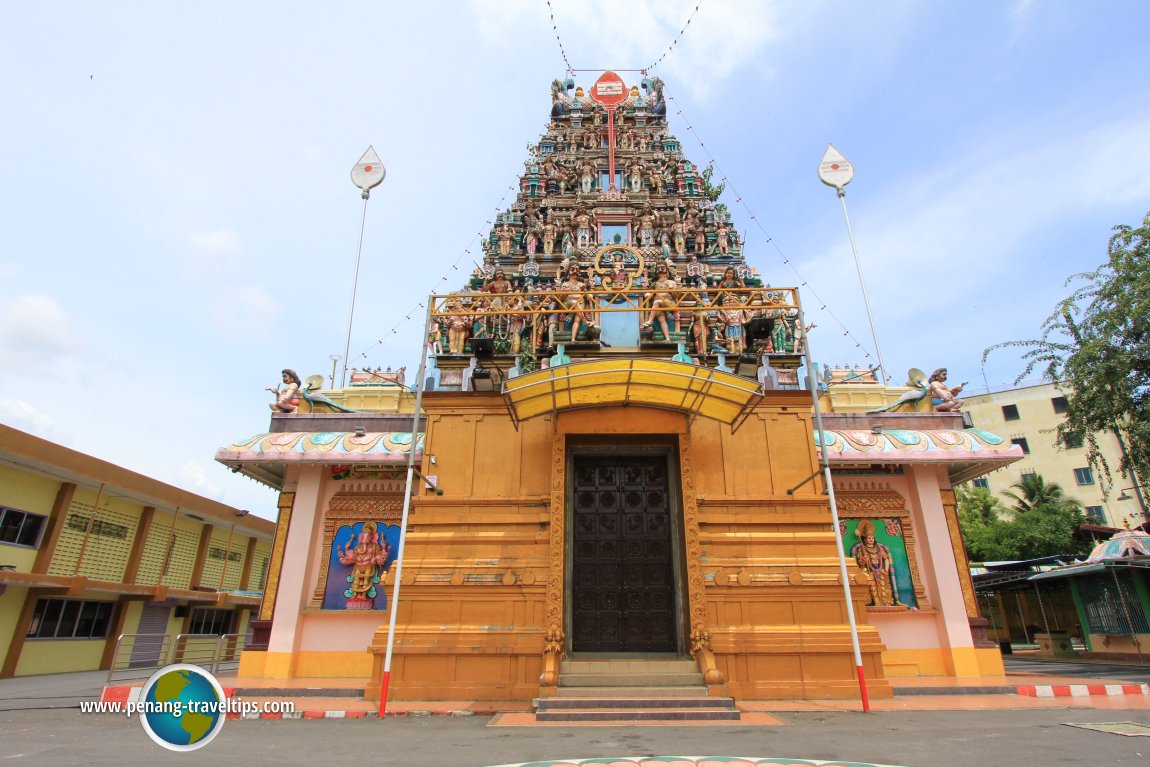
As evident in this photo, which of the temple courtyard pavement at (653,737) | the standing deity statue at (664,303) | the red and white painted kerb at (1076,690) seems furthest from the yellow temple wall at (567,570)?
the standing deity statue at (664,303)

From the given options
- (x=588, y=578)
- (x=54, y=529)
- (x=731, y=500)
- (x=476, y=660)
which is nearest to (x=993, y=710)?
(x=731, y=500)

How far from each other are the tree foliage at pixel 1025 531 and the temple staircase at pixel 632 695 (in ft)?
85.4

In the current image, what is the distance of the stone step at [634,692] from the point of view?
7.32 metres

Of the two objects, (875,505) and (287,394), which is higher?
(287,394)

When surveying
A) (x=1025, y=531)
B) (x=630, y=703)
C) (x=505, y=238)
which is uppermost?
(x=505, y=238)

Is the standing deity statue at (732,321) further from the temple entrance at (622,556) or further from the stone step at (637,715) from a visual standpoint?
the stone step at (637,715)

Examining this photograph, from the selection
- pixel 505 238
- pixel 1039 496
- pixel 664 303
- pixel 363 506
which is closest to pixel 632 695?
pixel 363 506

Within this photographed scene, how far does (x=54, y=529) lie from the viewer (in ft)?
55.5

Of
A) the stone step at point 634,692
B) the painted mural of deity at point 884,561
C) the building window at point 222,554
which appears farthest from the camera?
the building window at point 222,554

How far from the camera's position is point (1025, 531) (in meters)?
28.7

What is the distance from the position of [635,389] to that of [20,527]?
17.3m

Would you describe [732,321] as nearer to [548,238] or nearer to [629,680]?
[548,238]

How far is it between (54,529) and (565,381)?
1692 centimetres

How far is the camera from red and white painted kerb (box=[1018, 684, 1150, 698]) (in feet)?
27.2
